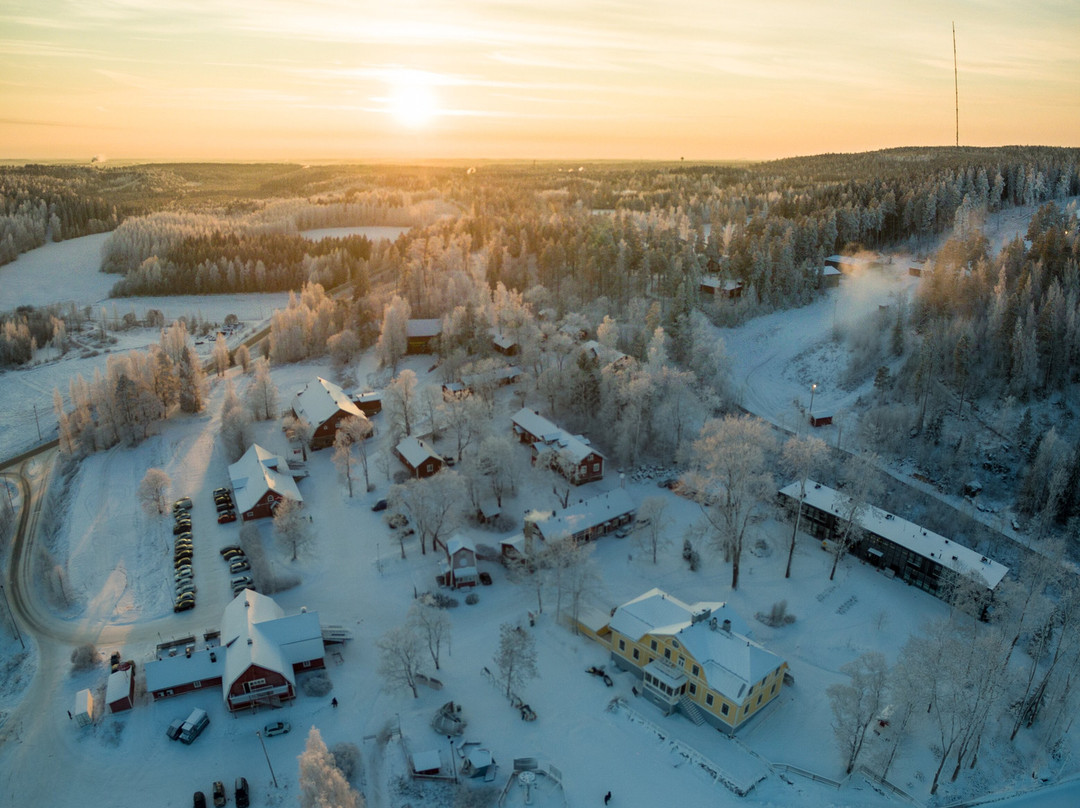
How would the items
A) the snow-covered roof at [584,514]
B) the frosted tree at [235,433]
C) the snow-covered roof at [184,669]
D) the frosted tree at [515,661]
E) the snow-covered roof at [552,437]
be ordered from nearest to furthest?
the frosted tree at [515,661], the snow-covered roof at [184,669], the snow-covered roof at [584,514], the snow-covered roof at [552,437], the frosted tree at [235,433]

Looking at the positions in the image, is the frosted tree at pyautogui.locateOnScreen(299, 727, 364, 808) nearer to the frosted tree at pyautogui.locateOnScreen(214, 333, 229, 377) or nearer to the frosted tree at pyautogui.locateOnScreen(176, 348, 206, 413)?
the frosted tree at pyautogui.locateOnScreen(176, 348, 206, 413)

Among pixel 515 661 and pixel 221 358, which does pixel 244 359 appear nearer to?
pixel 221 358


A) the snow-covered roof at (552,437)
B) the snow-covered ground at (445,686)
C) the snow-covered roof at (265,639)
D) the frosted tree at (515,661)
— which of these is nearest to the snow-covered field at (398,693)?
the snow-covered ground at (445,686)

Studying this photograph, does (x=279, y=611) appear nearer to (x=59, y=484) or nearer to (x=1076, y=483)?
(x=59, y=484)

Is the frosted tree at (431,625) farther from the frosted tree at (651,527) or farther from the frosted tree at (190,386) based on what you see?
the frosted tree at (190,386)

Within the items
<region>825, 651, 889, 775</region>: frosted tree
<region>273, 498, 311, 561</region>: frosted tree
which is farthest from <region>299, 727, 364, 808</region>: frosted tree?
<region>273, 498, 311, 561</region>: frosted tree

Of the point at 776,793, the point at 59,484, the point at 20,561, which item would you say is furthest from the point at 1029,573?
the point at 59,484

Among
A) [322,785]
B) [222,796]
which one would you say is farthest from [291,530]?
[322,785]
